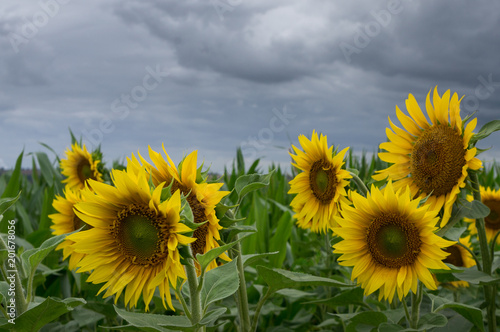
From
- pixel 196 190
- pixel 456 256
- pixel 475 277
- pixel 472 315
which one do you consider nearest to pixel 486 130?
pixel 475 277

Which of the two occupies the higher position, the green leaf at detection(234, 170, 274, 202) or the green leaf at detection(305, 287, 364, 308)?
the green leaf at detection(234, 170, 274, 202)

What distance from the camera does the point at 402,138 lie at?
193cm

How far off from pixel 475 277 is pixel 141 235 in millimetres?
1149

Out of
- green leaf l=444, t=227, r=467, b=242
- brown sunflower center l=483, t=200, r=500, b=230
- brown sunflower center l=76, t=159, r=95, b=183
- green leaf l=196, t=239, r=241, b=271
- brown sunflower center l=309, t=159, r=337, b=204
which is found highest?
brown sunflower center l=76, t=159, r=95, b=183

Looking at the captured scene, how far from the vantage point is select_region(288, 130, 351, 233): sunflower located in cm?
199

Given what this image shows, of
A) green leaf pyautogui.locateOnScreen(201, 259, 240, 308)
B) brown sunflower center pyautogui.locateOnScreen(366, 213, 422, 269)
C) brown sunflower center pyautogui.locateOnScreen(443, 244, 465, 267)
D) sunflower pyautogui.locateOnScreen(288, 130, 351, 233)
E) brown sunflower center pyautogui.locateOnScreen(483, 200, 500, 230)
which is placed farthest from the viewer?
brown sunflower center pyautogui.locateOnScreen(483, 200, 500, 230)

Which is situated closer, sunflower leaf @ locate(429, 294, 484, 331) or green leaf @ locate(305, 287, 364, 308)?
sunflower leaf @ locate(429, 294, 484, 331)

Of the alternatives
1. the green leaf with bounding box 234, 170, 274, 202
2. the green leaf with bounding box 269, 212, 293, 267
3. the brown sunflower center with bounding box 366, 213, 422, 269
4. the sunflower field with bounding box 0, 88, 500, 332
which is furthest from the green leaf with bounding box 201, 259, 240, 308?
the green leaf with bounding box 269, 212, 293, 267

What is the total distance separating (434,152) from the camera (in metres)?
1.79

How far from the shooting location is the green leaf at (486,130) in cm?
164

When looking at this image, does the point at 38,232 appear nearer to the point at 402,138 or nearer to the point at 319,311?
the point at 319,311

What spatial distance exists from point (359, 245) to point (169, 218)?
743 millimetres

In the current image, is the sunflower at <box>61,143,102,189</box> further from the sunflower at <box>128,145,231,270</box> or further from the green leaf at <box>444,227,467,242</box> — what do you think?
the green leaf at <box>444,227,467,242</box>

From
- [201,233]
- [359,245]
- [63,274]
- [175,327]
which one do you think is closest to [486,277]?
[359,245]
